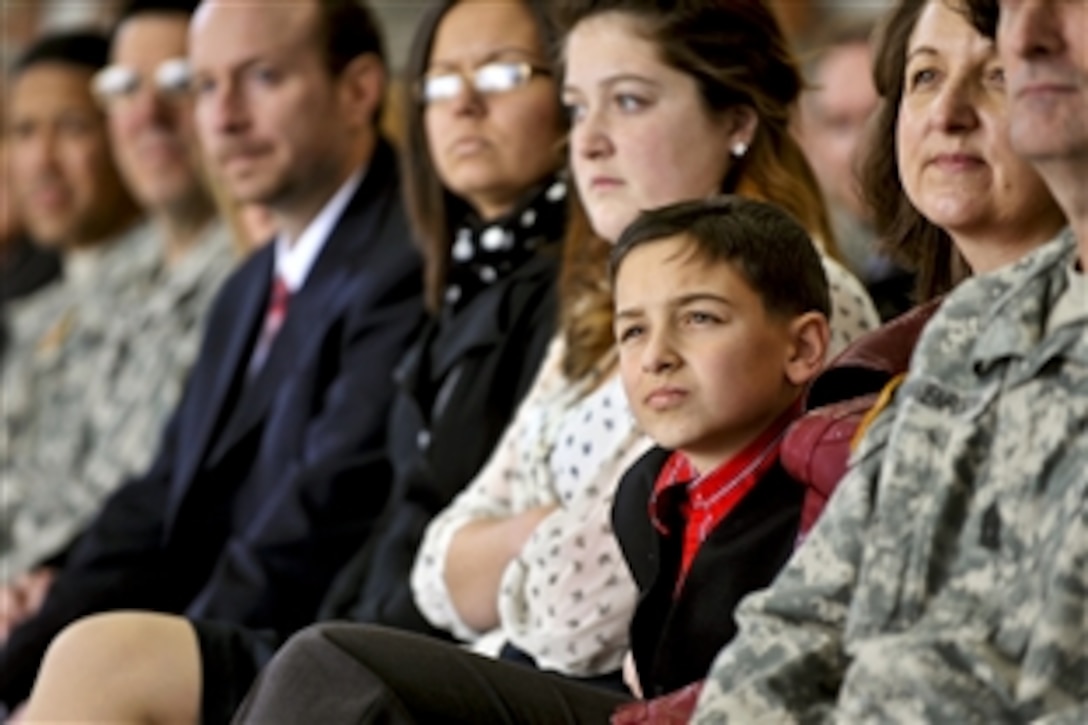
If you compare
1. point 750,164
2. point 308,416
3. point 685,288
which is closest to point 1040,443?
point 685,288

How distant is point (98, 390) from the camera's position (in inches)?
213

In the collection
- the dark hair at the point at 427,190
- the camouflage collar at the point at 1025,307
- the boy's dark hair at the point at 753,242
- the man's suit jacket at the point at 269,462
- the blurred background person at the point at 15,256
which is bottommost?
the blurred background person at the point at 15,256

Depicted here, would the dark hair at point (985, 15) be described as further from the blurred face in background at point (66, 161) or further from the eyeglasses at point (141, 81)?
the blurred face in background at point (66, 161)

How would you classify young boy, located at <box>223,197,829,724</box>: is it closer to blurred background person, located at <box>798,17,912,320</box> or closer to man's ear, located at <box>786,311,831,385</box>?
man's ear, located at <box>786,311,831,385</box>

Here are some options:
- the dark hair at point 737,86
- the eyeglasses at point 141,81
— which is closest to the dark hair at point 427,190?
the dark hair at point 737,86

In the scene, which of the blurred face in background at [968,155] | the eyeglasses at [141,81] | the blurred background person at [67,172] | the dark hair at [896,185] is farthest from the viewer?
the blurred background person at [67,172]

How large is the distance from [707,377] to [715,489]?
113 millimetres

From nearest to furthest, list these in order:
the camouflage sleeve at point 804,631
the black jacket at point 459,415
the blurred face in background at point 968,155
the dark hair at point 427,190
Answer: the camouflage sleeve at point 804,631, the blurred face in background at point 968,155, the black jacket at point 459,415, the dark hair at point 427,190

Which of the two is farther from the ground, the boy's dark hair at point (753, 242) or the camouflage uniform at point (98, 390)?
the boy's dark hair at point (753, 242)

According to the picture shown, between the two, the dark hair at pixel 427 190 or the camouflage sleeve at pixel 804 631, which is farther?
the dark hair at pixel 427 190

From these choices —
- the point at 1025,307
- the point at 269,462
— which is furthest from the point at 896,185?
the point at 269,462

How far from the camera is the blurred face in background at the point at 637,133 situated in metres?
3.05

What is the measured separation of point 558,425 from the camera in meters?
3.14

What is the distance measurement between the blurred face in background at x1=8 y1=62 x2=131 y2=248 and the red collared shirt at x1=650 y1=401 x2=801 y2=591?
3.79m
